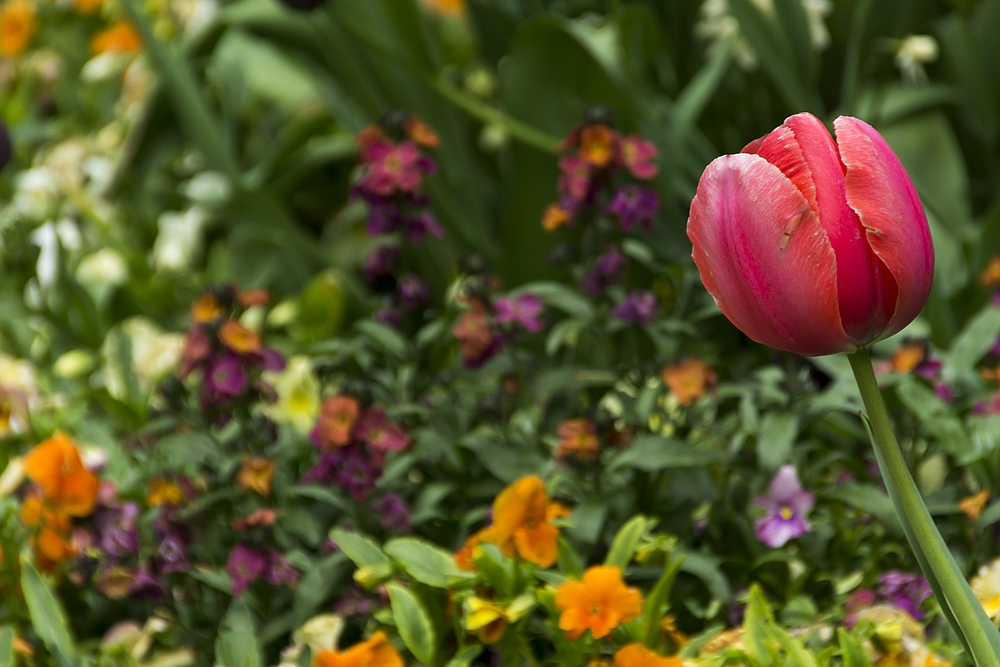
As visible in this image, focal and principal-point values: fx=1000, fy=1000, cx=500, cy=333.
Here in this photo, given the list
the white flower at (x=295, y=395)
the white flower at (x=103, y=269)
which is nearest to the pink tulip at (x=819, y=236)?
the white flower at (x=295, y=395)

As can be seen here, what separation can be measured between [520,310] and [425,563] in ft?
1.10

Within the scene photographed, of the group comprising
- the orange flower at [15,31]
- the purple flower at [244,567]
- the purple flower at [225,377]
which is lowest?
the purple flower at [244,567]

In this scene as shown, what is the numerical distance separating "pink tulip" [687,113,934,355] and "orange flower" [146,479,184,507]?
69 cm

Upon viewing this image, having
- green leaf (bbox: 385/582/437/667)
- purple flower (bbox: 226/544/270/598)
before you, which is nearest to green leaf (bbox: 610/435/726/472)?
green leaf (bbox: 385/582/437/667)

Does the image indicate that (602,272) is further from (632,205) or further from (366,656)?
(366,656)

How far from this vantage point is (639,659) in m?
0.77

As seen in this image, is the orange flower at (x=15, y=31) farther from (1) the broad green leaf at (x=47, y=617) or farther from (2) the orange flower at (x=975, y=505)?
(2) the orange flower at (x=975, y=505)

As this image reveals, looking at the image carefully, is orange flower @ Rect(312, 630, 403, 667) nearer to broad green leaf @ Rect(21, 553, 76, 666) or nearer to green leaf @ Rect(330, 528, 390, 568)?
green leaf @ Rect(330, 528, 390, 568)

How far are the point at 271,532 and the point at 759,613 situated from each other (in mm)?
516

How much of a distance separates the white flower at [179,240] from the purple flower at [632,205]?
1.09 metres

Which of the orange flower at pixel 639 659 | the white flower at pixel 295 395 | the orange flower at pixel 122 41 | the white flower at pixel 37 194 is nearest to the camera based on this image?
the orange flower at pixel 639 659

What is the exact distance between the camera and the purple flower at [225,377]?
1.00 metres

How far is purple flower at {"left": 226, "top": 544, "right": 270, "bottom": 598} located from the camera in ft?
3.15

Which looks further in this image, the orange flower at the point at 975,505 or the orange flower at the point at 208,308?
the orange flower at the point at 208,308
